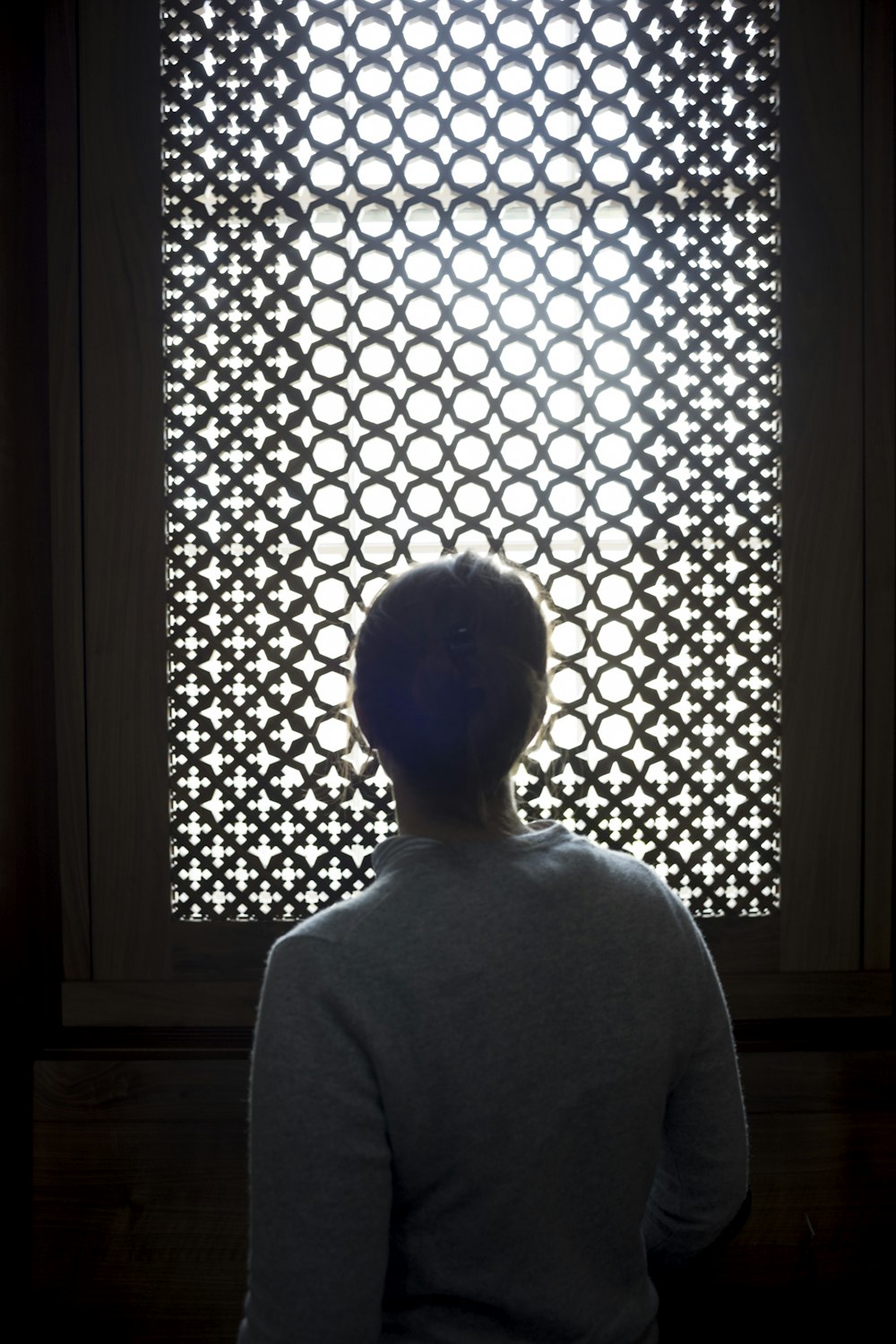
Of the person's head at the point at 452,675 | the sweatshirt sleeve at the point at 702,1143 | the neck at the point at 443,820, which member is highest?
the person's head at the point at 452,675

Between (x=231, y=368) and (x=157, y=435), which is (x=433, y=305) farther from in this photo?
(x=157, y=435)

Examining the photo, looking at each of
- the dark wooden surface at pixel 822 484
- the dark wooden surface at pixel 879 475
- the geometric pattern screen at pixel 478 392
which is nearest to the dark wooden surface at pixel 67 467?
the geometric pattern screen at pixel 478 392

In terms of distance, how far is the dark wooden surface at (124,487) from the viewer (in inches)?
52.1

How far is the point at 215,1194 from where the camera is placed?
1317 millimetres

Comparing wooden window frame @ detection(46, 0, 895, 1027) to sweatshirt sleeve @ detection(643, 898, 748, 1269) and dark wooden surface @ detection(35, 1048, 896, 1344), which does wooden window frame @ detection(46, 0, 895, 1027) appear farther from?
sweatshirt sleeve @ detection(643, 898, 748, 1269)

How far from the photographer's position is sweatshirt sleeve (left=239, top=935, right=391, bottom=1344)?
2.27 ft

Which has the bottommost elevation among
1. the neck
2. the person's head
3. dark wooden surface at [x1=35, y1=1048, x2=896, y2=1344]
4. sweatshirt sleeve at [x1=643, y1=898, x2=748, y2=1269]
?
dark wooden surface at [x1=35, y1=1048, x2=896, y2=1344]

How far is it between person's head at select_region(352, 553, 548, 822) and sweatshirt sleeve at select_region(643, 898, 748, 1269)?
22 cm

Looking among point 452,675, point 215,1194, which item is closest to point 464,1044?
point 452,675

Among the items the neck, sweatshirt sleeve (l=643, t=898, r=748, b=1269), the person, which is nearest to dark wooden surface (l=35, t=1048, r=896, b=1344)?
sweatshirt sleeve (l=643, t=898, r=748, b=1269)

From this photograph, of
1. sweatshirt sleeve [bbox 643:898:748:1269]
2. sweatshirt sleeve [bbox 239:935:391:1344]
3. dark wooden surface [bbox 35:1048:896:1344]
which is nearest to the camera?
sweatshirt sleeve [bbox 239:935:391:1344]

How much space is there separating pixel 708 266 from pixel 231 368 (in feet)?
2.23

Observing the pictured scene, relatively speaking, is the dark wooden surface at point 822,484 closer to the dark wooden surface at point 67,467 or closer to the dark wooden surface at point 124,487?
the dark wooden surface at point 124,487

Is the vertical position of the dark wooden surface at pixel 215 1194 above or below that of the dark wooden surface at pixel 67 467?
below
